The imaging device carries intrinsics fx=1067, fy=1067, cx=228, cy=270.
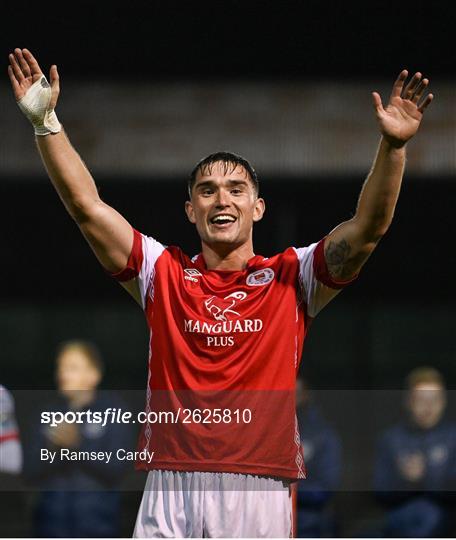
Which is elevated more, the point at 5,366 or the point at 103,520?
the point at 5,366

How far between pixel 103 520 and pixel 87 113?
6.31 meters

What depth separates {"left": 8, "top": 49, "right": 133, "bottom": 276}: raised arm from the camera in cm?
423

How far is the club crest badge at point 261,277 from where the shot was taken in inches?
172

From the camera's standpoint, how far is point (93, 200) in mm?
4242

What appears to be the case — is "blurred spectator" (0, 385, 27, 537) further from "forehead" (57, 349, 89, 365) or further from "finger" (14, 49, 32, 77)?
"finger" (14, 49, 32, 77)

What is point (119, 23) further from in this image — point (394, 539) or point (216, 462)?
point (216, 462)

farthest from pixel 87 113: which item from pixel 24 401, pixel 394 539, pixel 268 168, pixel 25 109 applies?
pixel 25 109

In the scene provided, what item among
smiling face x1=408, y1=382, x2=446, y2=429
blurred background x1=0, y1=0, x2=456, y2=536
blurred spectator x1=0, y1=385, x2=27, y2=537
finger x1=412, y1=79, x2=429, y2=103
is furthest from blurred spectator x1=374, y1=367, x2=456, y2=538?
finger x1=412, y1=79, x2=429, y2=103

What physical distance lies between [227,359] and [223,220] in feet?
2.00

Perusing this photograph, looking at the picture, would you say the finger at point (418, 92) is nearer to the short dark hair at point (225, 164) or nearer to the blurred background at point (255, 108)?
the short dark hair at point (225, 164)

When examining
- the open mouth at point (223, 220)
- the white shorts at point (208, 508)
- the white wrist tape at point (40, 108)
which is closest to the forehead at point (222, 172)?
the open mouth at point (223, 220)

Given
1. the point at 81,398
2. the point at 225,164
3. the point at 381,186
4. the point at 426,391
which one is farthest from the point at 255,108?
the point at 381,186

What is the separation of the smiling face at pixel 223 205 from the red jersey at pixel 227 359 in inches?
6.6

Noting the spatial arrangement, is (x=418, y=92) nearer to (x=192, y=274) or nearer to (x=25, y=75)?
(x=192, y=274)
